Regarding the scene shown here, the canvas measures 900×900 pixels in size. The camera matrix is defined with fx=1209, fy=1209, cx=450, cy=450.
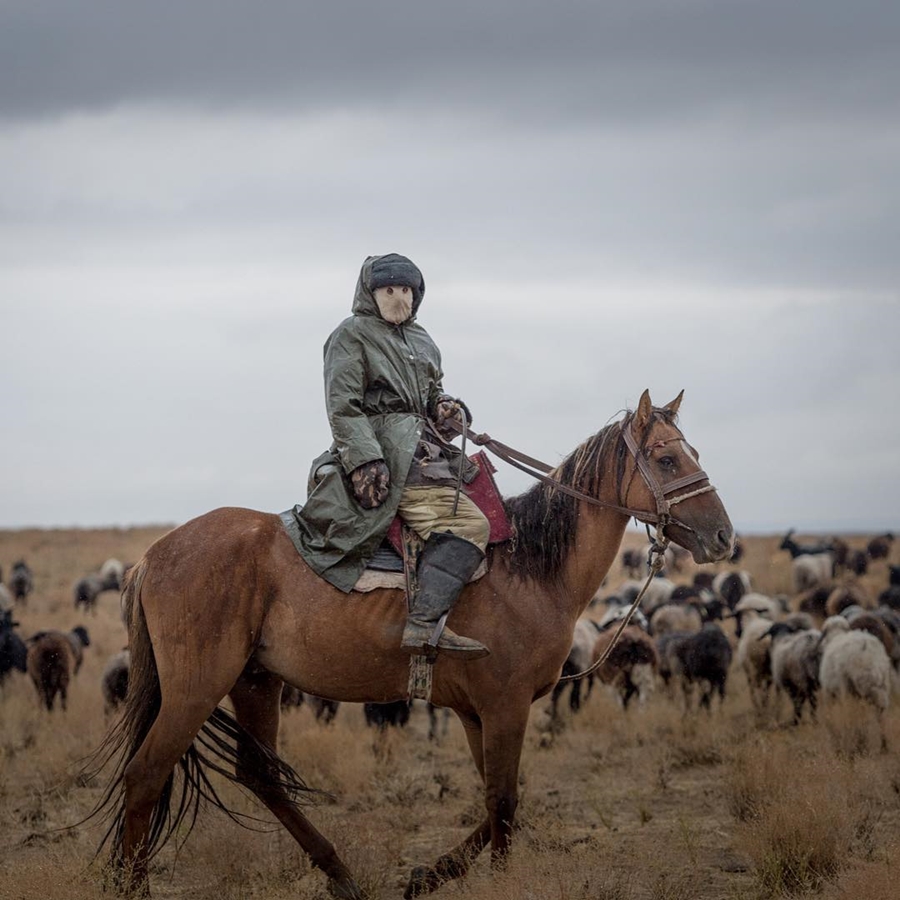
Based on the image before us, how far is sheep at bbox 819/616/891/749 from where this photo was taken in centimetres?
1277

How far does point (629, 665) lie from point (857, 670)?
3020 millimetres

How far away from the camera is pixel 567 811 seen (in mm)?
9633

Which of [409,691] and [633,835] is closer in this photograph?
[409,691]

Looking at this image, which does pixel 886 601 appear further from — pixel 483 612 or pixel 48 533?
pixel 48 533

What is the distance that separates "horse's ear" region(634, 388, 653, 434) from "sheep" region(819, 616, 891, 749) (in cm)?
735

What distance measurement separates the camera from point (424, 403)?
23.0ft

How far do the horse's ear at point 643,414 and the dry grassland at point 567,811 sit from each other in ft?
7.96

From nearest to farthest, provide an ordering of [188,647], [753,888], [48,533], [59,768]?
1. [188,647]
2. [753,888]
3. [59,768]
4. [48,533]

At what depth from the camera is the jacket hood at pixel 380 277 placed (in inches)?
268

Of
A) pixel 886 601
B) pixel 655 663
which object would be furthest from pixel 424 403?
pixel 886 601

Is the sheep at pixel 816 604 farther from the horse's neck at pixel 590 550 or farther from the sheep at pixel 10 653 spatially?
the horse's neck at pixel 590 550

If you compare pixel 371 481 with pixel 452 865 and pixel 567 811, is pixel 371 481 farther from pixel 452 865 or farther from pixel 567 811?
pixel 567 811

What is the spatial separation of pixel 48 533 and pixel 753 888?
5590cm

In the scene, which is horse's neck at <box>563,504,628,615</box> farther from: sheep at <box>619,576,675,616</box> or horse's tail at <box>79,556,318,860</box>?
sheep at <box>619,576,675,616</box>
